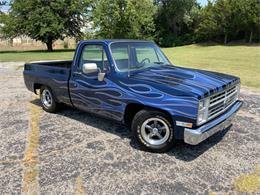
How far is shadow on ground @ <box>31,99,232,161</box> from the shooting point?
A: 4.26 meters

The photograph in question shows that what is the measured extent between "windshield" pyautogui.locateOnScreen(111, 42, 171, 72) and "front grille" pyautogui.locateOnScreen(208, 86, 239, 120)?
4.80ft

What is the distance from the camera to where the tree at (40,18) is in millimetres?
35906

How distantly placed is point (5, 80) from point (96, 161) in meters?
8.78

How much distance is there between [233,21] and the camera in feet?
134

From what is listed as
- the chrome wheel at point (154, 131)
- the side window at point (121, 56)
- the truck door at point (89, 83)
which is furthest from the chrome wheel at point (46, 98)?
the chrome wheel at point (154, 131)

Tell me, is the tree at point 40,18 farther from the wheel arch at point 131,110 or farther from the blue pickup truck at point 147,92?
the wheel arch at point 131,110

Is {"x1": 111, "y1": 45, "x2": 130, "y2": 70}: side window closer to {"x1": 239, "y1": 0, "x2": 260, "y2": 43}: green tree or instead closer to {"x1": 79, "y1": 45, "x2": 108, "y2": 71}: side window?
{"x1": 79, "y1": 45, "x2": 108, "y2": 71}: side window

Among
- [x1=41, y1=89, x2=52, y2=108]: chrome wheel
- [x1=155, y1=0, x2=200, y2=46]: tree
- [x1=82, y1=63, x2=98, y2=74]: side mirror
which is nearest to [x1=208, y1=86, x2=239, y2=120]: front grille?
[x1=82, y1=63, x2=98, y2=74]: side mirror

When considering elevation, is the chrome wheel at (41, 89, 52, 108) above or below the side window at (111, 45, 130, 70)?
below

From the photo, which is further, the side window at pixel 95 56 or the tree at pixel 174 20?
the tree at pixel 174 20

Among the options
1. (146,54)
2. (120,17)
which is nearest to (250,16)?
(120,17)

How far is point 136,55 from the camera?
505 cm

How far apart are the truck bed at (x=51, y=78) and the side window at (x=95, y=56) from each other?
18.4 inches

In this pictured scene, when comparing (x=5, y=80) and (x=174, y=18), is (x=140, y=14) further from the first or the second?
(x=5, y=80)
